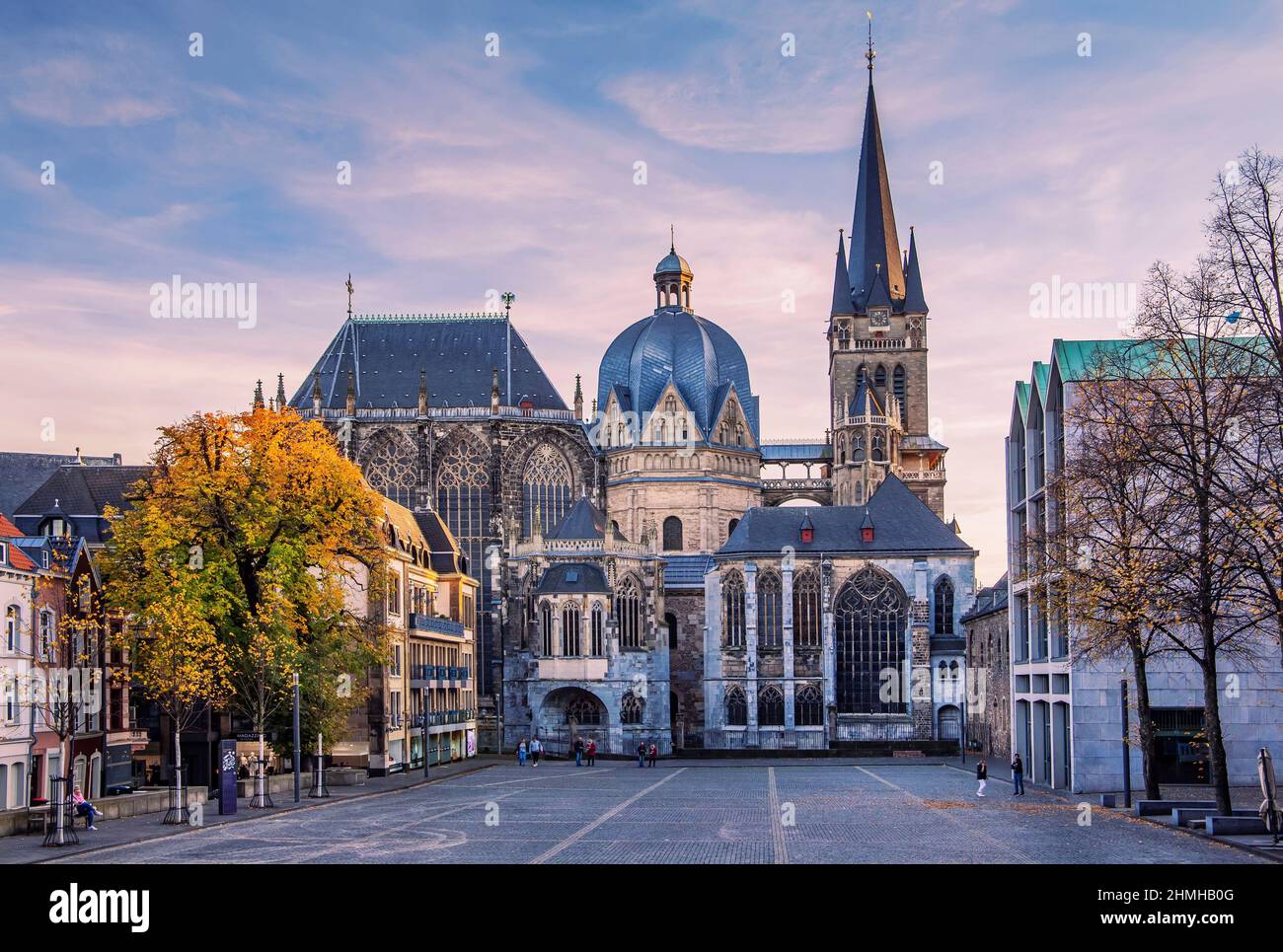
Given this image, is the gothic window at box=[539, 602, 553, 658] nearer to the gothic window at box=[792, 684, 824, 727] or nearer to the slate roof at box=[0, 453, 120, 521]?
the gothic window at box=[792, 684, 824, 727]

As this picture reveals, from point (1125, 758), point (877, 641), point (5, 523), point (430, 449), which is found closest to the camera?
point (1125, 758)

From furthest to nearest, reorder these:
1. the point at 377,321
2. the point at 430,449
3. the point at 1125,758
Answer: the point at 377,321, the point at 430,449, the point at 1125,758

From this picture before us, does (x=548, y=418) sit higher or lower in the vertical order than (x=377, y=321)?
lower

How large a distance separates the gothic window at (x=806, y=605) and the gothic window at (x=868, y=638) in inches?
51.5

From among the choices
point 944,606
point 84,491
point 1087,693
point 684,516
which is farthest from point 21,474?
point 1087,693

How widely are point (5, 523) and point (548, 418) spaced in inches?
2257

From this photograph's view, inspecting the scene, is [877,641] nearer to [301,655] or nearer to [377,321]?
[377,321]

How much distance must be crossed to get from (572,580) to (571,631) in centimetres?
268

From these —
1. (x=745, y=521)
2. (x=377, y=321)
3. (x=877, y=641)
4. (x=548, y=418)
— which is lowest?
(x=877, y=641)

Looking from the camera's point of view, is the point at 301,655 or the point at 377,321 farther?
the point at 377,321

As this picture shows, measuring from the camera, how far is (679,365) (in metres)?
110

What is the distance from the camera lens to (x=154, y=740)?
60344mm
